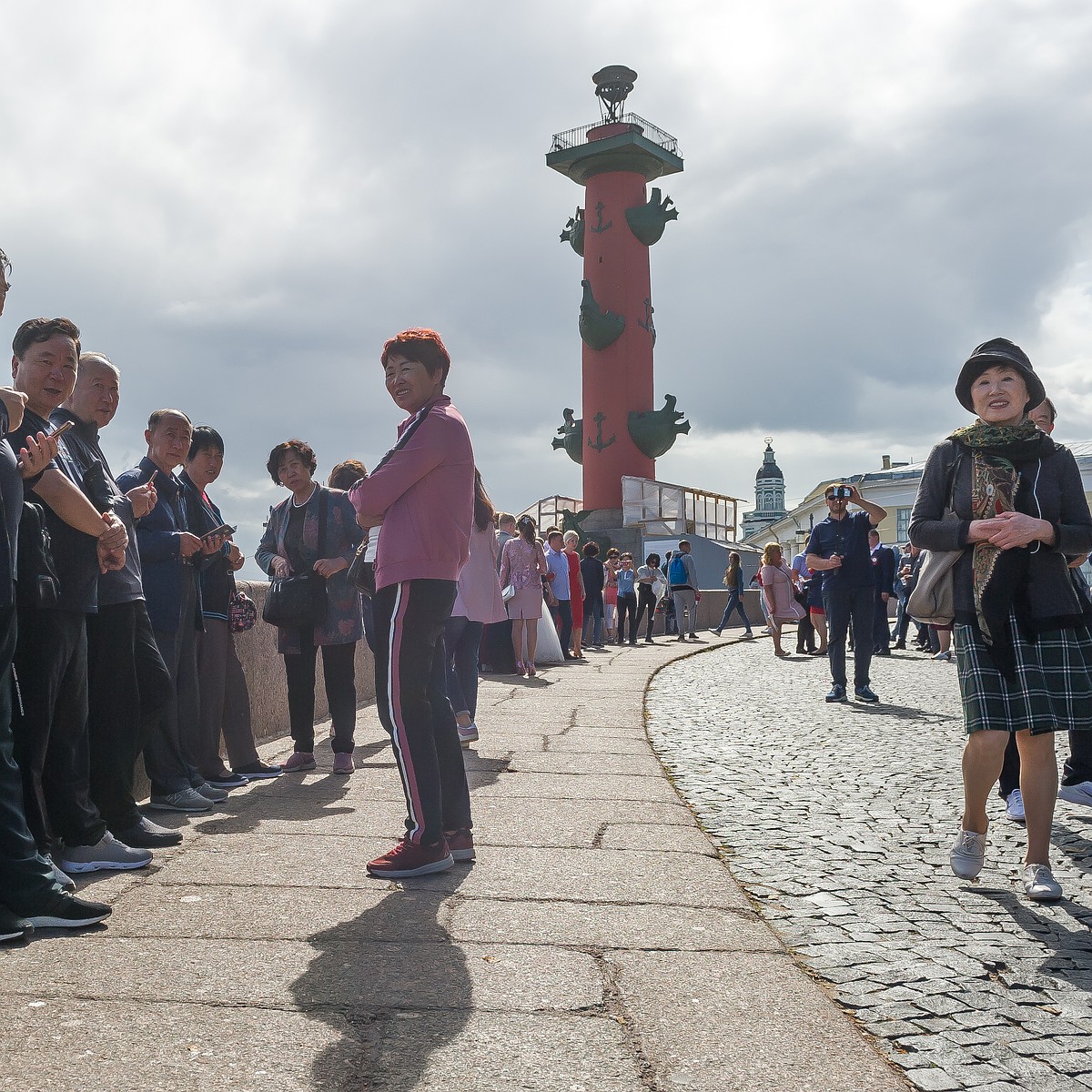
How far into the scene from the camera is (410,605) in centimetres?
365

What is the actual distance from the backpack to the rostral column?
1520 cm

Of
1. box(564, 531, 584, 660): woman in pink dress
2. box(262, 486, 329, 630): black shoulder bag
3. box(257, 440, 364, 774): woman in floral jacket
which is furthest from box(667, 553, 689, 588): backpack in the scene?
box(262, 486, 329, 630): black shoulder bag

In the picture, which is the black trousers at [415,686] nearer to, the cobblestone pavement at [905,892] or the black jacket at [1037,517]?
the cobblestone pavement at [905,892]

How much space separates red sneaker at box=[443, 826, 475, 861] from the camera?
148 inches

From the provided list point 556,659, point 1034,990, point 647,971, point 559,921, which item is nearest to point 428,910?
point 559,921

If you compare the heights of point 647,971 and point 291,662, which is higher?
point 291,662

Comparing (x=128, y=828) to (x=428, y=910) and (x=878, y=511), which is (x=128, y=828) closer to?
(x=428, y=910)

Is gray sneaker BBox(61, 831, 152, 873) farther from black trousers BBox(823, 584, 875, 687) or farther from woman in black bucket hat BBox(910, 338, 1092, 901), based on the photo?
black trousers BBox(823, 584, 875, 687)

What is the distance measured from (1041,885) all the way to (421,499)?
2154 mm

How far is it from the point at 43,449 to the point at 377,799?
7.51ft

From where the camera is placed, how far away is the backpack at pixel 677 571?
18000 mm

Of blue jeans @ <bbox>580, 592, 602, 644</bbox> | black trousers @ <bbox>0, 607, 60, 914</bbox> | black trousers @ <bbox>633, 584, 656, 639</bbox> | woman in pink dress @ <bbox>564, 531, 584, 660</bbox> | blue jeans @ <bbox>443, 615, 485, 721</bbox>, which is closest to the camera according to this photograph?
black trousers @ <bbox>0, 607, 60, 914</bbox>

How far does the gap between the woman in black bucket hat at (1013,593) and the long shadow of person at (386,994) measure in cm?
168

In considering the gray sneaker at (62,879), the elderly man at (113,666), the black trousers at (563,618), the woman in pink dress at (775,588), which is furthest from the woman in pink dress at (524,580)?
the gray sneaker at (62,879)
